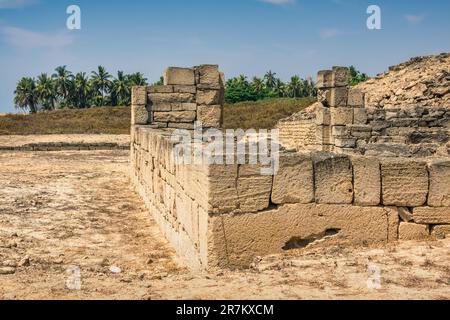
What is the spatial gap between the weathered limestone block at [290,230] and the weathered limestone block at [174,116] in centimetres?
948

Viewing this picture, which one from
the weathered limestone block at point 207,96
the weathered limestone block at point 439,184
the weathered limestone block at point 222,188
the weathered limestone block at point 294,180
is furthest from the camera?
the weathered limestone block at point 207,96

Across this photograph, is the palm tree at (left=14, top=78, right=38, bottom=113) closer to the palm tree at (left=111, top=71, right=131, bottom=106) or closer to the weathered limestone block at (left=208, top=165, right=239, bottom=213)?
the palm tree at (left=111, top=71, right=131, bottom=106)

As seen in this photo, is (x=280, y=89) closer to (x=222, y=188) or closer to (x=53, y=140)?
(x=53, y=140)

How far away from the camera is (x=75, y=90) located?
74.4 metres

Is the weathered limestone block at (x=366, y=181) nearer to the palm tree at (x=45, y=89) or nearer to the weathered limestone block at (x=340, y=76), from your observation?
the weathered limestone block at (x=340, y=76)

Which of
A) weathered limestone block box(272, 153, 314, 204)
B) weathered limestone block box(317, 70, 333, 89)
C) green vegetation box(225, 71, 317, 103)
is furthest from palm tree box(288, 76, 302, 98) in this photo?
weathered limestone block box(272, 153, 314, 204)

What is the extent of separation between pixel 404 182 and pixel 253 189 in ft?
6.07

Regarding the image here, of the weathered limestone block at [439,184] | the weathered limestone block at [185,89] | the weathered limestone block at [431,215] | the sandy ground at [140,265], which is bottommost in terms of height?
the sandy ground at [140,265]

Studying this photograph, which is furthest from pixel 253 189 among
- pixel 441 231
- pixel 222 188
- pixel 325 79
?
pixel 325 79

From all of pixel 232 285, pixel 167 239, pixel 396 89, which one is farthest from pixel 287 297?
pixel 396 89

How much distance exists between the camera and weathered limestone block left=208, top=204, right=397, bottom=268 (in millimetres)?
5488

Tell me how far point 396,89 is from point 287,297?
2083cm

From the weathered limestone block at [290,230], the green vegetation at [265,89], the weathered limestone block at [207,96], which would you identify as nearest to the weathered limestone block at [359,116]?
the weathered limestone block at [207,96]

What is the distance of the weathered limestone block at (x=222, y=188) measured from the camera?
17.8 ft
